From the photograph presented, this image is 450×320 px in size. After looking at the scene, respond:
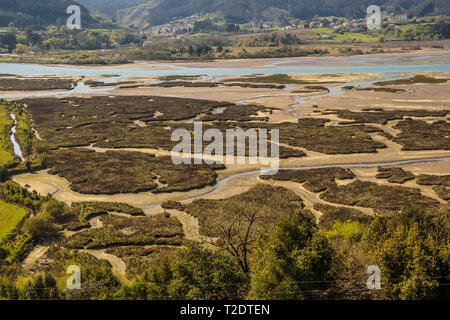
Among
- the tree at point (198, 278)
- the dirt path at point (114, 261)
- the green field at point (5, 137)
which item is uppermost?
the green field at point (5, 137)

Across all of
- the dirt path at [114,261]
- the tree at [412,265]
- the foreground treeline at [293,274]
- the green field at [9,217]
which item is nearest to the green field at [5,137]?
the green field at [9,217]

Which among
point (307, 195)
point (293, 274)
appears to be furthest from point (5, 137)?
point (293, 274)

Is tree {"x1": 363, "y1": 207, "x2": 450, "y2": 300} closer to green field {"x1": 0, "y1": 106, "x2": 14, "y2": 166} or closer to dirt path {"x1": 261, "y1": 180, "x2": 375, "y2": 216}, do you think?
dirt path {"x1": 261, "y1": 180, "x2": 375, "y2": 216}

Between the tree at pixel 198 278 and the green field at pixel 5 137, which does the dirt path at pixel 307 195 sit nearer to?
the tree at pixel 198 278

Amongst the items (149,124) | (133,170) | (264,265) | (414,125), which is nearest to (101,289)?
(264,265)

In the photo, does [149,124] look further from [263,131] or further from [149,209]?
[149,209]

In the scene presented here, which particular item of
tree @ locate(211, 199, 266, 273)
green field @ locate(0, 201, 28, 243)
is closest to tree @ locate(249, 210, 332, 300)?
tree @ locate(211, 199, 266, 273)
